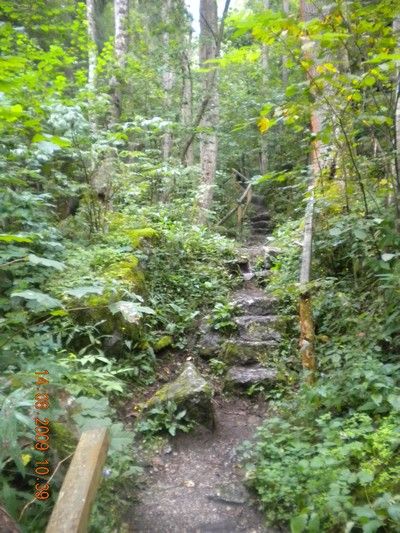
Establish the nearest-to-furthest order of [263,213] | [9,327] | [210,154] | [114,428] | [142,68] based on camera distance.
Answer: [114,428] → [9,327] → [142,68] → [210,154] → [263,213]

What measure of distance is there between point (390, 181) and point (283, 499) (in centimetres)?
347

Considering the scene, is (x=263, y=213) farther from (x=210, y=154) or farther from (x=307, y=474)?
(x=307, y=474)

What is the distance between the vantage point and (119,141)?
641cm

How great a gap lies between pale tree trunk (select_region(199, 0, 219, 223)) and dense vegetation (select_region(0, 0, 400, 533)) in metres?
0.58

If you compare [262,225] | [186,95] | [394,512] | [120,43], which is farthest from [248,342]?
[262,225]

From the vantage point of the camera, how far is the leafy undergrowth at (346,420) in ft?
8.57

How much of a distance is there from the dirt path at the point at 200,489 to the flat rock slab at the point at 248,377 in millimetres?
516

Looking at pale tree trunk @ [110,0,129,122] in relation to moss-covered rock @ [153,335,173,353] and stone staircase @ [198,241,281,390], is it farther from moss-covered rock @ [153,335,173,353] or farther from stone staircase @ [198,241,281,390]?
moss-covered rock @ [153,335,173,353]

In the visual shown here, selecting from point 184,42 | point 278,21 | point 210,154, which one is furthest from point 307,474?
point 184,42

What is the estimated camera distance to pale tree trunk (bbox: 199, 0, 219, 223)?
996 cm

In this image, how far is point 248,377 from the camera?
16.5 ft
